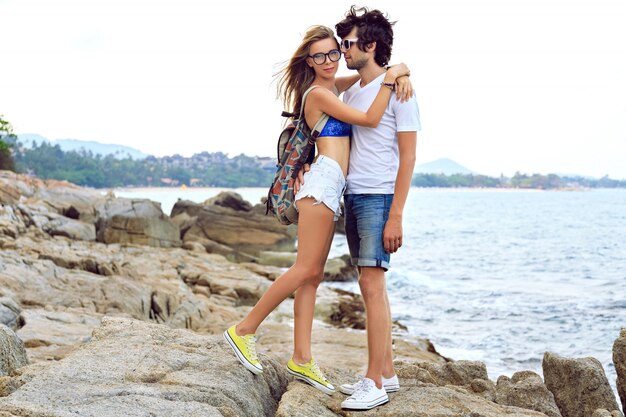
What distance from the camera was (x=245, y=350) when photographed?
5.26 metres

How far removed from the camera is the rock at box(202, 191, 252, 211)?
32.7 metres

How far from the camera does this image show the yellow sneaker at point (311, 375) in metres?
5.42

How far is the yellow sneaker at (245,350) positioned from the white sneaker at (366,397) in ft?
2.19

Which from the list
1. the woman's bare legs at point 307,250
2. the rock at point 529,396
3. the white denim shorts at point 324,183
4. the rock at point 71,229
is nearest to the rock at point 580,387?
the rock at point 529,396

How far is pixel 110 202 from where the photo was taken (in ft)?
87.2

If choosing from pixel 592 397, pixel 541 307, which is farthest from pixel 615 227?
pixel 592 397

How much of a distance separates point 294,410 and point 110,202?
23.1 m

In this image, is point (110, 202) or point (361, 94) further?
point (110, 202)

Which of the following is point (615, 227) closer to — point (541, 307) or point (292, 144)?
point (541, 307)

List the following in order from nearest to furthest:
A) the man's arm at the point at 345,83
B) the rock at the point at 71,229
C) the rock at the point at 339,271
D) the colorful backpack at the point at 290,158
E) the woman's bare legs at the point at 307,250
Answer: the woman's bare legs at the point at 307,250 → the colorful backpack at the point at 290,158 → the man's arm at the point at 345,83 → the rock at the point at 71,229 → the rock at the point at 339,271

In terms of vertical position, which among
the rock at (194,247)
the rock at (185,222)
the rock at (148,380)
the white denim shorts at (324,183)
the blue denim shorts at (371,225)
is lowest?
the rock at (194,247)

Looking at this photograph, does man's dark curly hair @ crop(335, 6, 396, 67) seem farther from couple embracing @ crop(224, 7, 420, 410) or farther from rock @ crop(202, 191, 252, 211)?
rock @ crop(202, 191, 252, 211)

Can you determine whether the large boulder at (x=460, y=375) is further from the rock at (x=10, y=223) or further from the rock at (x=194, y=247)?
the rock at (x=194, y=247)

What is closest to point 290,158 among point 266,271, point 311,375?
point 311,375
